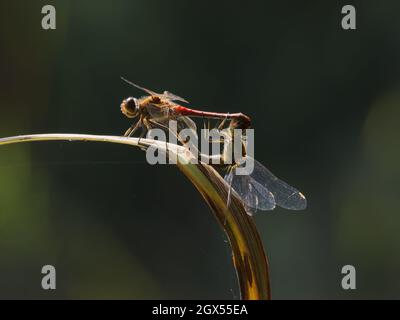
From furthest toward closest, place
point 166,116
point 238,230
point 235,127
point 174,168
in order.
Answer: point 174,168, point 166,116, point 235,127, point 238,230

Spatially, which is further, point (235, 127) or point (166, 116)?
point (166, 116)

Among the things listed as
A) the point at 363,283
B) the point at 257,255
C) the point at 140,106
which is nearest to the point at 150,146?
the point at 257,255

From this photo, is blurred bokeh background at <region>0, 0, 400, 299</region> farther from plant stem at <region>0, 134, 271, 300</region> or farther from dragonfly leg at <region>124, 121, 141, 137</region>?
plant stem at <region>0, 134, 271, 300</region>

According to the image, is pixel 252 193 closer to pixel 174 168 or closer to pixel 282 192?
pixel 282 192

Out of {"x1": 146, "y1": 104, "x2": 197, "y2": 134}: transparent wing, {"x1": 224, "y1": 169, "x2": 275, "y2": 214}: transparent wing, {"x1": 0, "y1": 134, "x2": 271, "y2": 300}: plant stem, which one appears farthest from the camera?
{"x1": 146, "y1": 104, "x2": 197, "y2": 134}: transparent wing

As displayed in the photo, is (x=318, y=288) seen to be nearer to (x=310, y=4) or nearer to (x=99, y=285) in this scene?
(x=99, y=285)

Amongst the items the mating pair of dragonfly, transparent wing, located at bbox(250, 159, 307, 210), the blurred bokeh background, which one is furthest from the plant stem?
the blurred bokeh background

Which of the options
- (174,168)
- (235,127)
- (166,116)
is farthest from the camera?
(174,168)

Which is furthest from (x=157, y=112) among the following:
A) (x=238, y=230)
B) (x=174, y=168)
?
(x=174, y=168)
